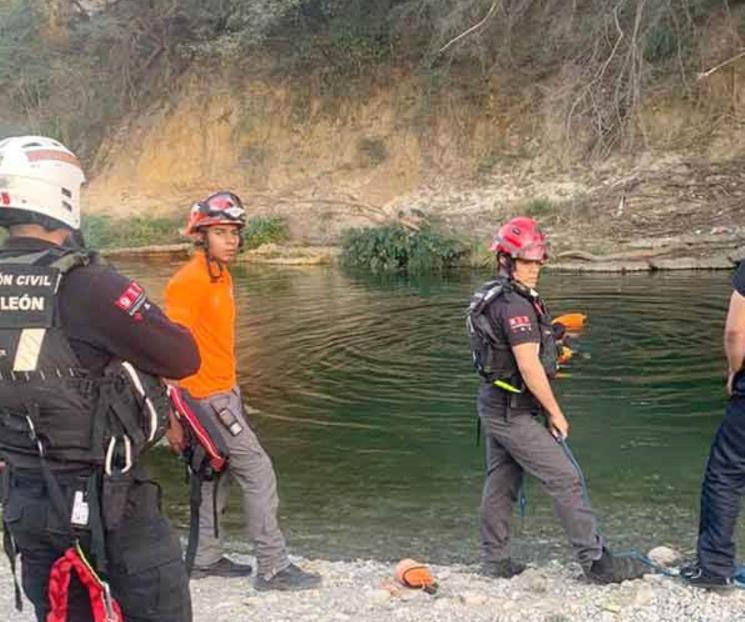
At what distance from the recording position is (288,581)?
5203 millimetres

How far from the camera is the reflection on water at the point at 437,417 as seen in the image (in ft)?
22.4

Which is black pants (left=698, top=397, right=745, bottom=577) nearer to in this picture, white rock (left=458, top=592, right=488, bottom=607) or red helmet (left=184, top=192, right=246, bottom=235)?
white rock (left=458, top=592, right=488, bottom=607)

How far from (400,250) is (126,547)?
1890cm

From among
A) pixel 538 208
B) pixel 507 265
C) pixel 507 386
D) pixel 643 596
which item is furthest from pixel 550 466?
pixel 538 208

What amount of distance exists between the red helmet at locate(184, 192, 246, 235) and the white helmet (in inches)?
81.0

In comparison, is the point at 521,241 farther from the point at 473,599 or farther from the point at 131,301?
the point at 131,301

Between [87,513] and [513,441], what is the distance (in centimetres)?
272

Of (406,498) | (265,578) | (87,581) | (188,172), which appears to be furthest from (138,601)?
(188,172)

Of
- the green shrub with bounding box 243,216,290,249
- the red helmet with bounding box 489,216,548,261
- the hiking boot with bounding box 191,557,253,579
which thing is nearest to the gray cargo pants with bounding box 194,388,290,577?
the hiking boot with bounding box 191,557,253,579

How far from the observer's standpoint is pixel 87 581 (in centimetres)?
292

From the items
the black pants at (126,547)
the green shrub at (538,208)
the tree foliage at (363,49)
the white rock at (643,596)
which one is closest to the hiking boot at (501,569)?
the white rock at (643,596)

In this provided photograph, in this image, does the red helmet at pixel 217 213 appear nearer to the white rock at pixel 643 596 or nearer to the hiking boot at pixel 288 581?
the hiking boot at pixel 288 581

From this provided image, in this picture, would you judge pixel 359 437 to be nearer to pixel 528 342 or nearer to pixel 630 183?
pixel 528 342

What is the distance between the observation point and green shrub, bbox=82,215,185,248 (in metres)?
27.0
